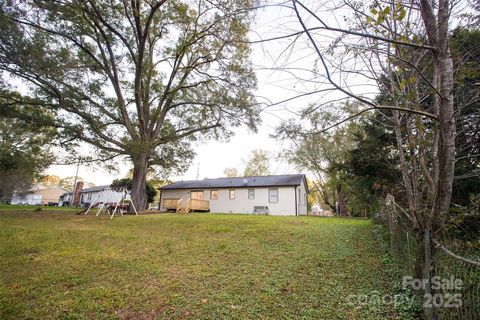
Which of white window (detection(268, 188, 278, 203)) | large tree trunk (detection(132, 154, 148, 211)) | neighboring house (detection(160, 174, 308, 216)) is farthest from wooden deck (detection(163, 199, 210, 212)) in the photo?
white window (detection(268, 188, 278, 203))

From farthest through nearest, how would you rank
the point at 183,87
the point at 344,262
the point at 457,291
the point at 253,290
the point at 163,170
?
the point at 163,170, the point at 183,87, the point at 344,262, the point at 253,290, the point at 457,291

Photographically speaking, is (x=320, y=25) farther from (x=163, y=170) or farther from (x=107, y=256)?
(x=163, y=170)

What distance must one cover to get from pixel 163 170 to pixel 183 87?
648 cm

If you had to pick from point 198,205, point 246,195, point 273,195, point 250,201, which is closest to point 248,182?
point 246,195

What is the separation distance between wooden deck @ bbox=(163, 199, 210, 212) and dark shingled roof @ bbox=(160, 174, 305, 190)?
1.71m

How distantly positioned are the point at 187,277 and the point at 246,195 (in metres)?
17.1

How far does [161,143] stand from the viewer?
577 inches

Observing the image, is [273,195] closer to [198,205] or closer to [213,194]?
[213,194]

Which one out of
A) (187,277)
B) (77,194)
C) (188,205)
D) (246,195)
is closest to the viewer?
(187,277)

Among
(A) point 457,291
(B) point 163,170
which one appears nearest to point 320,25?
(A) point 457,291

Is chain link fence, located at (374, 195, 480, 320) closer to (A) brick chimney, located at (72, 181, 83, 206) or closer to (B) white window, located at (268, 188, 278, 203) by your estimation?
(B) white window, located at (268, 188, 278, 203)

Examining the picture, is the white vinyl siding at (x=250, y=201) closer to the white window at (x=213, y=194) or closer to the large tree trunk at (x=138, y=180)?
the white window at (x=213, y=194)

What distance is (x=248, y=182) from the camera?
21094 mm

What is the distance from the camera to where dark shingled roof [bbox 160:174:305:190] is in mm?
19438
